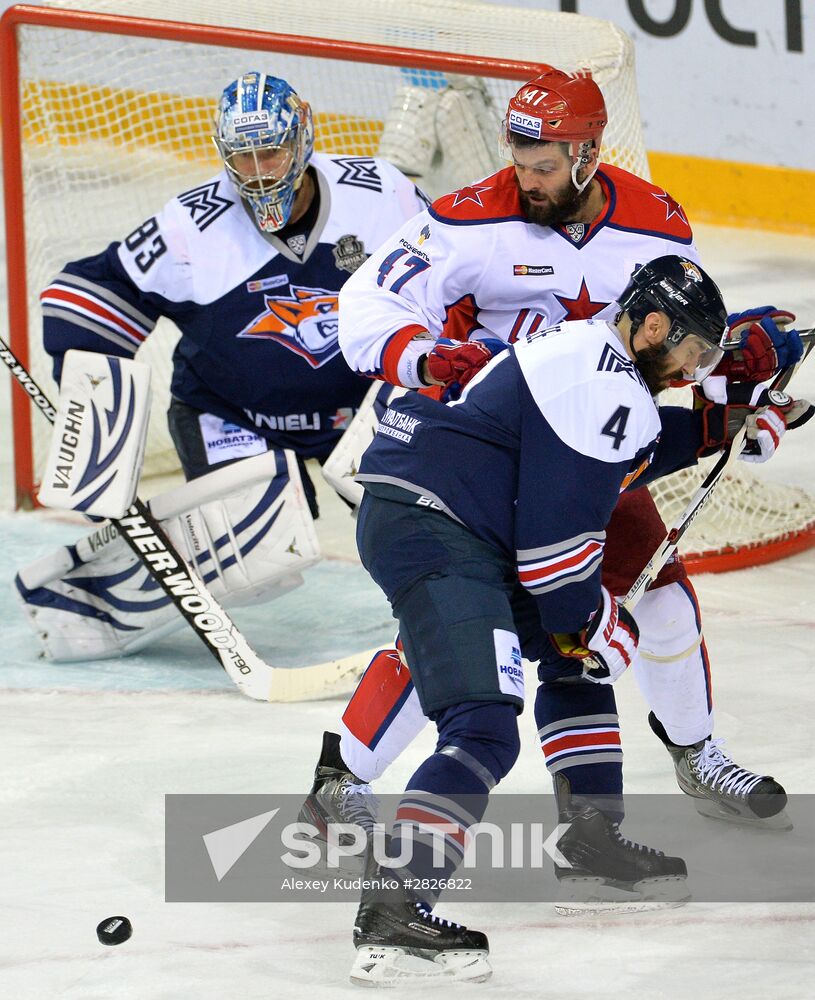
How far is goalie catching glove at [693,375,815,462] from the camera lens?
7.98 ft

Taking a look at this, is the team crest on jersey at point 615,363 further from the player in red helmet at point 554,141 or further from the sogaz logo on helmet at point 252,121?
the sogaz logo on helmet at point 252,121

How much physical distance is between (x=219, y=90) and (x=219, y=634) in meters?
2.11

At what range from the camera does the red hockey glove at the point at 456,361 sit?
7.71 feet

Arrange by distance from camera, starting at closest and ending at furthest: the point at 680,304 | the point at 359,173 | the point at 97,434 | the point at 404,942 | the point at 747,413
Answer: the point at 404,942, the point at 680,304, the point at 747,413, the point at 97,434, the point at 359,173

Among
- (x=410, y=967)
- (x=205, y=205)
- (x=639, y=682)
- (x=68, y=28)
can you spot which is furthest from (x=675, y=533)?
(x=68, y=28)

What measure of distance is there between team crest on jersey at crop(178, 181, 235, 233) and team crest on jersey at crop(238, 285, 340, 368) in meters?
0.19

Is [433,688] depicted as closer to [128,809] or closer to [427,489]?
[427,489]

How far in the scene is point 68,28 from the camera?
3971mm

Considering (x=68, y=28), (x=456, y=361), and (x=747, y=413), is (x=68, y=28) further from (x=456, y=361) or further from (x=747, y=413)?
(x=747, y=413)

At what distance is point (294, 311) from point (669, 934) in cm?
156

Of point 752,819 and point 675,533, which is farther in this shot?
point 752,819

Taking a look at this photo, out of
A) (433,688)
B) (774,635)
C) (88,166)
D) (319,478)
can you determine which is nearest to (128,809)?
(433,688)

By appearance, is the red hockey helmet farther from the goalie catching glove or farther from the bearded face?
the goalie catching glove

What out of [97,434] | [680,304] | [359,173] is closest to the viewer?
[680,304]
